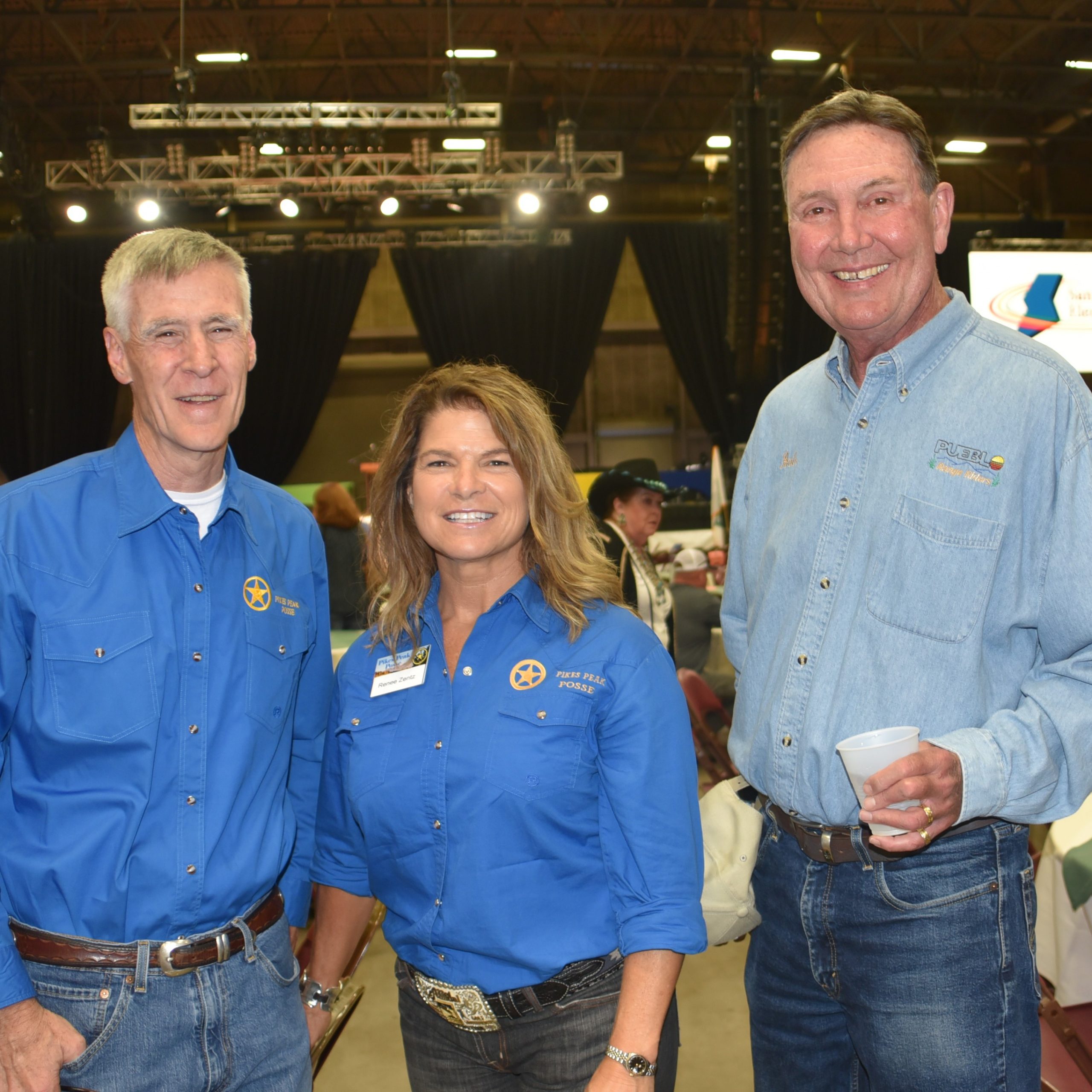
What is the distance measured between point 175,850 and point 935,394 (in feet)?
4.39

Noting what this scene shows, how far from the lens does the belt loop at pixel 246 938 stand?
5.23ft

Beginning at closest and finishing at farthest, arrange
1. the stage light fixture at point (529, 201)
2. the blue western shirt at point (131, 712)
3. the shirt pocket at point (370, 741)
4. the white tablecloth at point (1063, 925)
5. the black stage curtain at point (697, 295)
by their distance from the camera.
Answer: the blue western shirt at point (131, 712)
the shirt pocket at point (370, 741)
the white tablecloth at point (1063, 925)
the stage light fixture at point (529, 201)
the black stage curtain at point (697, 295)

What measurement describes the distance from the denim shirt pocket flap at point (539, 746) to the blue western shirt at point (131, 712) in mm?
416

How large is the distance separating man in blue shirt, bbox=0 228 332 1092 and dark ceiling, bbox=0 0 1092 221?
9.37 metres

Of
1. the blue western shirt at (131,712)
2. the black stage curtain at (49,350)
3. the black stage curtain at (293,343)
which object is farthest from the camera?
the black stage curtain at (293,343)

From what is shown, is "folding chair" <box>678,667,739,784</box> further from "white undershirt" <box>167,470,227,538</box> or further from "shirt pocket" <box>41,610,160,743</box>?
"shirt pocket" <box>41,610,160,743</box>

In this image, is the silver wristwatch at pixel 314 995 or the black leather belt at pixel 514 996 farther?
the silver wristwatch at pixel 314 995

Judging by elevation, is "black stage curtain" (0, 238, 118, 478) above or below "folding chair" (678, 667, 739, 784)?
above

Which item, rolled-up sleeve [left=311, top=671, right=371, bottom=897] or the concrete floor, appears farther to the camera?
the concrete floor

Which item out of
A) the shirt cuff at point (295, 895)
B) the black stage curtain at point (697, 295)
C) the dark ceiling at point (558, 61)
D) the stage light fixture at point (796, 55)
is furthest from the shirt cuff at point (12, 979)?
the black stage curtain at point (697, 295)

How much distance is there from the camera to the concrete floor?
3.28m

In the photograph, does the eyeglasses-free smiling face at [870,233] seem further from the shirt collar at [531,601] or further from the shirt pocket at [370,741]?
the shirt pocket at [370,741]

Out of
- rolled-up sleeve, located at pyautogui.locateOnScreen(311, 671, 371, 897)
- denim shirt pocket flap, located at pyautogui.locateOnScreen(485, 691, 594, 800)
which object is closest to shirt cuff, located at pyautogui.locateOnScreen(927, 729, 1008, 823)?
denim shirt pocket flap, located at pyautogui.locateOnScreen(485, 691, 594, 800)

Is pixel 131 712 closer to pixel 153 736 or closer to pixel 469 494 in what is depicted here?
pixel 153 736
